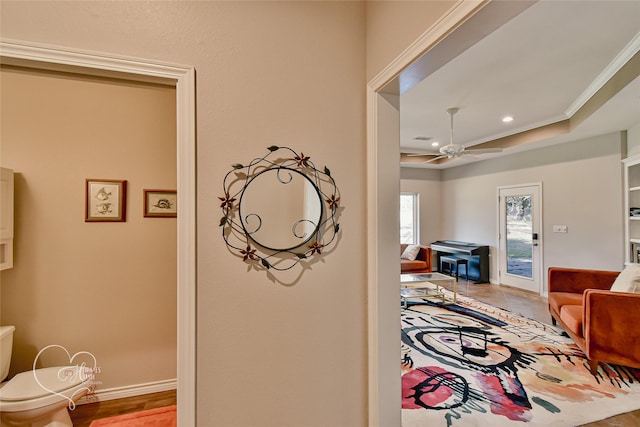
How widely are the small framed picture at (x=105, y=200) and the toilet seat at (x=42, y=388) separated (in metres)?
1.01

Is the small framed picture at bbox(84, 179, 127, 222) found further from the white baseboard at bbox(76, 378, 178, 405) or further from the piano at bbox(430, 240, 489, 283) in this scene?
the piano at bbox(430, 240, 489, 283)

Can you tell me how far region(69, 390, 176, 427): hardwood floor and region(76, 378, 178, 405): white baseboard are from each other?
0.08 ft

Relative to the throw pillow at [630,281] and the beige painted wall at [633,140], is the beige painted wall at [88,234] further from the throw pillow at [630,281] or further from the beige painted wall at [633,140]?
the beige painted wall at [633,140]

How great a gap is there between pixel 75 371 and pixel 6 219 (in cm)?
106

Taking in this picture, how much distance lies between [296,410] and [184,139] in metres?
1.25

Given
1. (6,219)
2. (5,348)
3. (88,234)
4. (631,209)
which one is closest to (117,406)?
(5,348)

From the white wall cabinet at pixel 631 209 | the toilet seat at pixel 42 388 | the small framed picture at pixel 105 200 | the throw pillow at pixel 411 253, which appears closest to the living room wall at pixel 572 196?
the white wall cabinet at pixel 631 209

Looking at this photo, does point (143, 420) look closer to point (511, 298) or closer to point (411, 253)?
point (411, 253)

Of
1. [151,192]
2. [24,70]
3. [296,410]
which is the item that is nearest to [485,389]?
[296,410]

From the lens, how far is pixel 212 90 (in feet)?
4.12

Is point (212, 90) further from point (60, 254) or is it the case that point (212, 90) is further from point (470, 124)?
point (470, 124)

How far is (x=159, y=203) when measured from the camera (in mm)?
A: 2416

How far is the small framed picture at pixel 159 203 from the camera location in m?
2.38

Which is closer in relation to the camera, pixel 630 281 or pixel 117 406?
→ pixel 117 406
